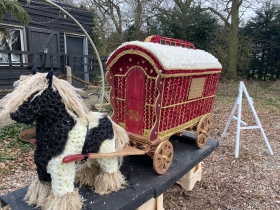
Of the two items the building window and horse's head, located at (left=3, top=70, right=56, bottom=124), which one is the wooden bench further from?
the building window

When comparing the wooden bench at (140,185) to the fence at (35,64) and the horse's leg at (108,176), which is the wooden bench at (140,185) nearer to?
the horse's leg at (108,176)

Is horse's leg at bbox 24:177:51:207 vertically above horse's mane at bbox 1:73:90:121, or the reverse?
horse's mane at bbox 1:73:90:121

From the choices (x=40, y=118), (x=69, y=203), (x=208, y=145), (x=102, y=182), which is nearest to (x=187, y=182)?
(x=208, y=145)

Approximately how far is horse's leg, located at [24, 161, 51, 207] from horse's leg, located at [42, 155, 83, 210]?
0.07m

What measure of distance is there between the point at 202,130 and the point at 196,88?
2.12 feet

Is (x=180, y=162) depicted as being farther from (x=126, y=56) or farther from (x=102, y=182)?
(x=126, y=56)

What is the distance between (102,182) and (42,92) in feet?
2.90

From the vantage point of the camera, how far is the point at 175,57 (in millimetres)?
1989

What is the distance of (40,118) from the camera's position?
4.68 ft

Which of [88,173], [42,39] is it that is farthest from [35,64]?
[88,173]

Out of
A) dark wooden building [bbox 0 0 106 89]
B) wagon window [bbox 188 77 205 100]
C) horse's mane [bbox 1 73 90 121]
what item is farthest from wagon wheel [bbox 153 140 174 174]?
dark wooden building [bbox 0 0 106 89]

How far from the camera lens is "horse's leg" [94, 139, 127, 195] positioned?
174cm

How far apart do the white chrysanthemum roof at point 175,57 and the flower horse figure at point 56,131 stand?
677mm

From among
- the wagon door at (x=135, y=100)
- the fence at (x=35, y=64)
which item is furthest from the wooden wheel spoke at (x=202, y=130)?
the fence at (x=35, y=64)
